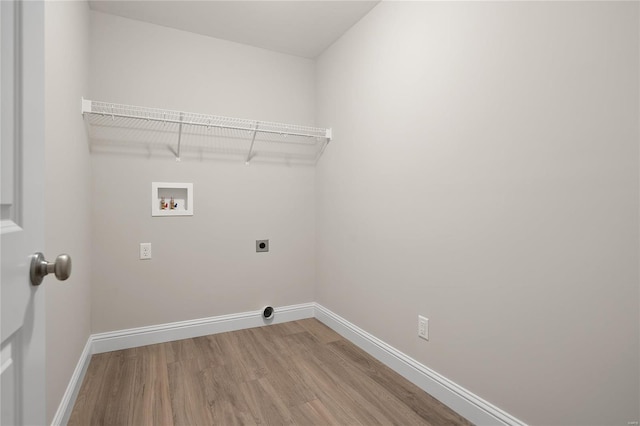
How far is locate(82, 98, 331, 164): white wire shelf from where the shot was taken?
91.7 inches

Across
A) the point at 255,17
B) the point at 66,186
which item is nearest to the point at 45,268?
the point at 66,186

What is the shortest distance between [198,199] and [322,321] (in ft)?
4.79

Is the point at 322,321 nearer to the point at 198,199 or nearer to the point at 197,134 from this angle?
the point at 198,199

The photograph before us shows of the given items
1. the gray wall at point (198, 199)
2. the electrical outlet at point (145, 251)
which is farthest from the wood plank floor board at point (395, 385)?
the electrical outlet at point (145, 251)

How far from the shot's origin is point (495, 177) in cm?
154

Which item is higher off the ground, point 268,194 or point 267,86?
point 267,86

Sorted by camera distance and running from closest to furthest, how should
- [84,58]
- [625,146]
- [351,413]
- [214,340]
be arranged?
[625,146] < [351,413] < [84,58] < [214,340]

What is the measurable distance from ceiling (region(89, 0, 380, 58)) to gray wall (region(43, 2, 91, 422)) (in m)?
0.37

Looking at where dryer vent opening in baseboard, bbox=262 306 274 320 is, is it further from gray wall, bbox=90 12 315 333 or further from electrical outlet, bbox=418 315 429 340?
electrical outlet, bbox=418 315 429 340

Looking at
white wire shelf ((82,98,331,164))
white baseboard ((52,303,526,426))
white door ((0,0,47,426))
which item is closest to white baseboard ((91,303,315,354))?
white baseboard ((52,303,526,426))

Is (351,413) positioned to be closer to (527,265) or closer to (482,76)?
(527,265)

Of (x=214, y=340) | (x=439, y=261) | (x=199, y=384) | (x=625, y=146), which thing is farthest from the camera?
(x=214, y=340)

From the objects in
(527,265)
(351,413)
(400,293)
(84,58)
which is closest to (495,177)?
(527,265)

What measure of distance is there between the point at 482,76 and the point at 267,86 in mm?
1829
